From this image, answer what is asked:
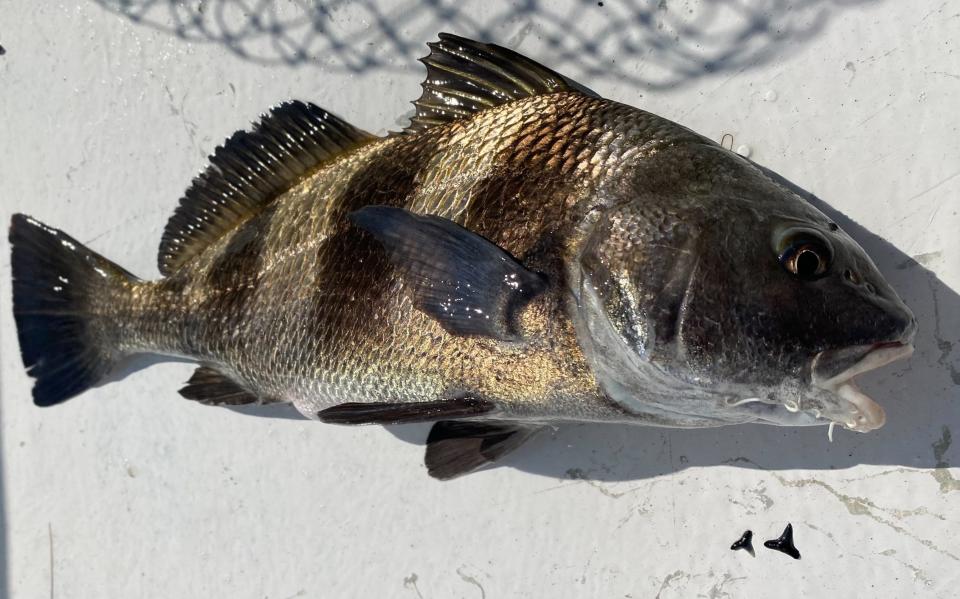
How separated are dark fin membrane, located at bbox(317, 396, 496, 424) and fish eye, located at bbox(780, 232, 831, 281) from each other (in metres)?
0.63

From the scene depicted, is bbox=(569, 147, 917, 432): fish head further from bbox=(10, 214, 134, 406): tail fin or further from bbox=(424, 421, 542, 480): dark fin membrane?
bbox=(10, 214, 134, 406): tail fin

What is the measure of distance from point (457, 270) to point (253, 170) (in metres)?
0.76

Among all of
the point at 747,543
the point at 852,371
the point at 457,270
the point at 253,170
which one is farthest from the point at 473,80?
the point at 747,543

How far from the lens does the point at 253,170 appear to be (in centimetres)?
183

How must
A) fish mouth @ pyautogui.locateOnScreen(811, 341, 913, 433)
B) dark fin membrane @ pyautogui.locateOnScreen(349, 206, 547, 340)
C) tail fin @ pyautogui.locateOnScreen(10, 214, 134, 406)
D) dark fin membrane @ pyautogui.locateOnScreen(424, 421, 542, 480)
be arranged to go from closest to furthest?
fish mouth @ pyautogui.locateOnScreen(811, 341, 913, 433) → dark fin membrane @ pyautogui.locateOnScreen(349, 206, 547, 340) → dark fin membrane @ pyautogui.locateOnScreen(424, 421, 542, 480) → tail fin @ pyautogui.locateOnScreen(10, 214, 134, 406)

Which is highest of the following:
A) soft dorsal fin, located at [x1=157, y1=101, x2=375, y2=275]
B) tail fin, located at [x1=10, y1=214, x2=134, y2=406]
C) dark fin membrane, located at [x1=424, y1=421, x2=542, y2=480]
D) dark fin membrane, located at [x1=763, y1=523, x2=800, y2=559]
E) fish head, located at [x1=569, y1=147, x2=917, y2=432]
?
soft dorsal fin, located at [x1=157, y1=101, x2=375, y2=275]

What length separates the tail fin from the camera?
81.7 inches

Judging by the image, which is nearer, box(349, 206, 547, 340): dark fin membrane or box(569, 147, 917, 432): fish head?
box(569, 147, 917, 432): fish head

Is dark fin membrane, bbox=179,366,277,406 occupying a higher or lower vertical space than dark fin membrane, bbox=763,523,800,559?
higher

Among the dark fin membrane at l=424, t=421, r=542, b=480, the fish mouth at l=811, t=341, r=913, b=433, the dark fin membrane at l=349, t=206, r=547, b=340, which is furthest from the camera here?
the dark fin membrane at l=424, t=421, r=542, b=480

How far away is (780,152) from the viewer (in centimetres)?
172

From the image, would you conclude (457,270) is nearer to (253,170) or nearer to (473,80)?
(473,80)

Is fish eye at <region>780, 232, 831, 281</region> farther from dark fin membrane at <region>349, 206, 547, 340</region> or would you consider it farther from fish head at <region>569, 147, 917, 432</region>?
dark fin membrane at <region>349, 206, 547, 340</region>

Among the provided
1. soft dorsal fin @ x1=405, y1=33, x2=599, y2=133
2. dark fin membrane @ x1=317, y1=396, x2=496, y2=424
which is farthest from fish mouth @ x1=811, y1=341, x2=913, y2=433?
soft dorsal fin @ x1=405, y1=33, x2=599, y2=133
